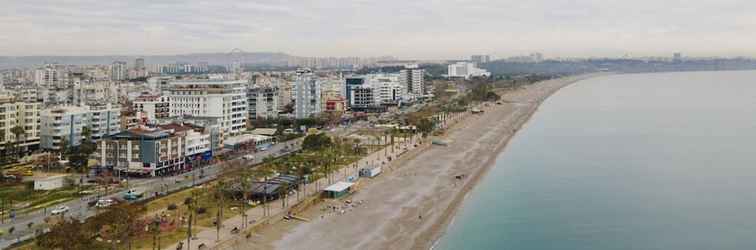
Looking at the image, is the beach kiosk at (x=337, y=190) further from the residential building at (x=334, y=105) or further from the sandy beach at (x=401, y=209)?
the residential building at (x=334, y=105)

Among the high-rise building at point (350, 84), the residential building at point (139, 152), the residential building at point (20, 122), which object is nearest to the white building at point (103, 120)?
the residential building at point (20, 122)

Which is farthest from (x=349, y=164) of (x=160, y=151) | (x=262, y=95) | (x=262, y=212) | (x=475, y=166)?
(x=262, y=95)

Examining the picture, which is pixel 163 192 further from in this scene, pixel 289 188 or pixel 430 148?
pixel 430 148

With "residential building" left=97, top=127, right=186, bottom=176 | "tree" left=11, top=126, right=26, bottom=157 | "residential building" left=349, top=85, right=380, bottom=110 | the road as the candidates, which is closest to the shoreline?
the road

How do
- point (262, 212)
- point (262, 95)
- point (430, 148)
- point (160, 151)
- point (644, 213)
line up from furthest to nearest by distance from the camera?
point (262, 95)
point (430, 148)
point (160, 151)
point (644, 213)
point (262, 212)

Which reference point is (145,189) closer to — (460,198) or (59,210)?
(59,210)
